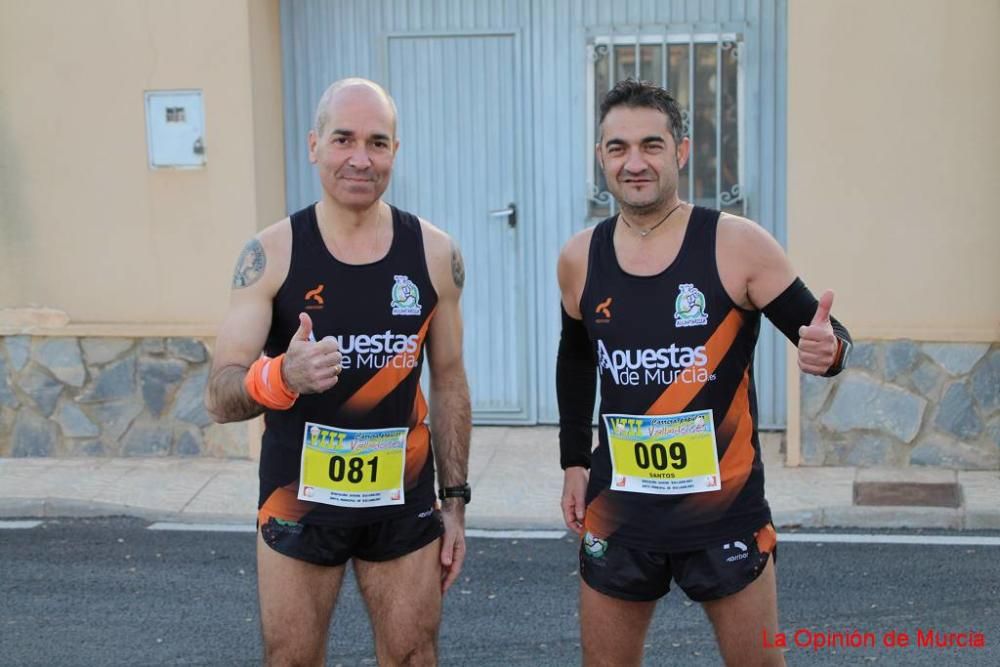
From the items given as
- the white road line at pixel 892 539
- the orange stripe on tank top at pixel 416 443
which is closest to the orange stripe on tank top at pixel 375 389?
the orange stripe on tank top at pixel 416 443

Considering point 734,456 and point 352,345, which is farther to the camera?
point 352,345

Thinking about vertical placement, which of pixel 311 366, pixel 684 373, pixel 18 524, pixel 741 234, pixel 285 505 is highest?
pixel 741 234

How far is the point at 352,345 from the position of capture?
3959 millimetres

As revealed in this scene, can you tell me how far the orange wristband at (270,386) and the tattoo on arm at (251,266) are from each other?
41 centimetres

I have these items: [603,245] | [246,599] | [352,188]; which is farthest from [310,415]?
[246,599]

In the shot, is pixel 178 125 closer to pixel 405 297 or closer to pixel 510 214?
pixel 510 214

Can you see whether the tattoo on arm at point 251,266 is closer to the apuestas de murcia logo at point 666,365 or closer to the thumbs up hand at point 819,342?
the apuestas de murcia logo at point 666,365

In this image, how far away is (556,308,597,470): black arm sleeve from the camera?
4.18 metres

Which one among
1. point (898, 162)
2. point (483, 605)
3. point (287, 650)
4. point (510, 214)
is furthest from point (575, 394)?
point (510, 214)

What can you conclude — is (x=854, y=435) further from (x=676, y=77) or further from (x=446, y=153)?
(x=446, y=153)

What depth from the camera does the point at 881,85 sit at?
7.82 m

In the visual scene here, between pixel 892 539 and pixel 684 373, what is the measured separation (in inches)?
139

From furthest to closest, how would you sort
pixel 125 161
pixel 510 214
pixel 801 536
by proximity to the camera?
pixel 510 214
pixel 125 161
pixel 801 536

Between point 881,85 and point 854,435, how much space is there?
202cm
